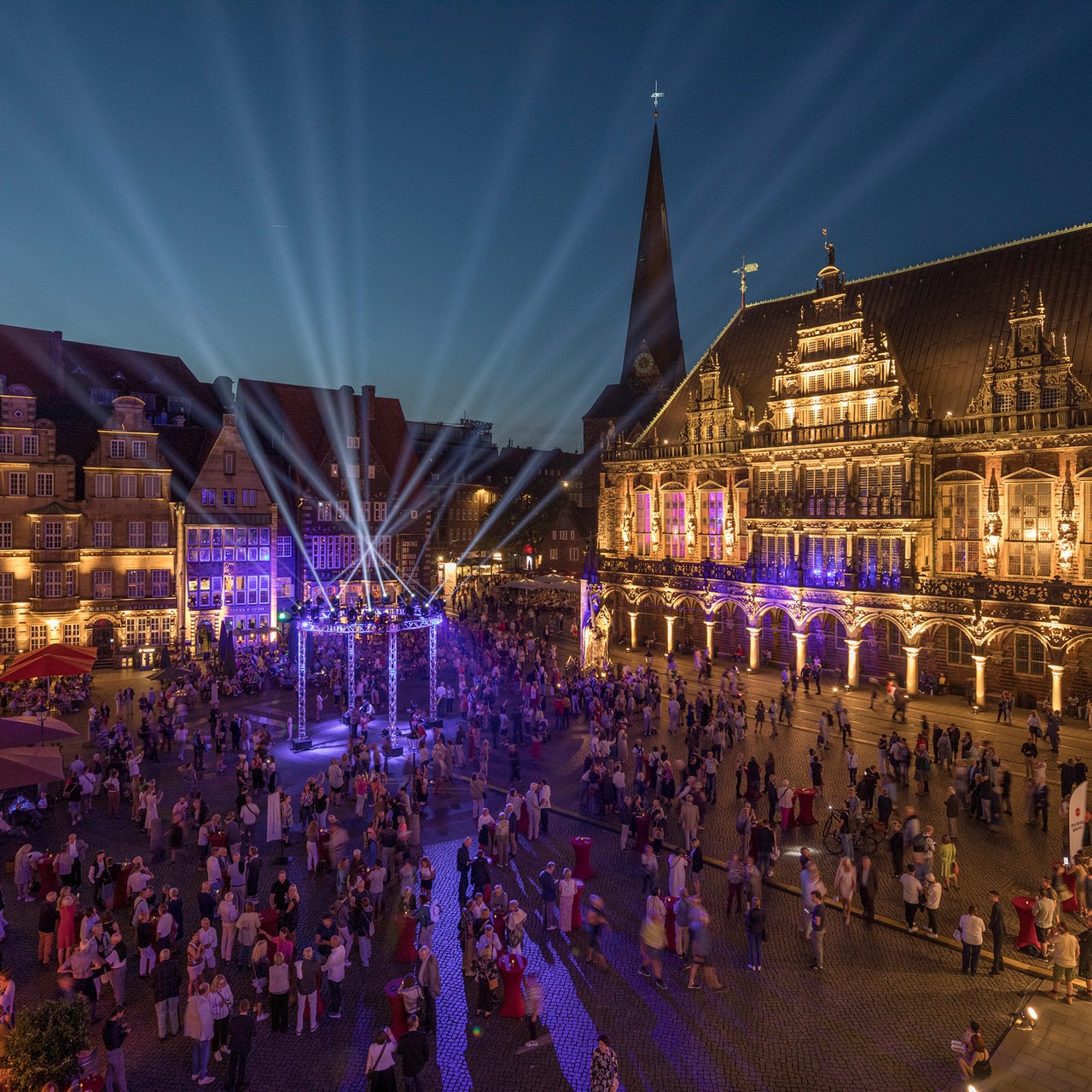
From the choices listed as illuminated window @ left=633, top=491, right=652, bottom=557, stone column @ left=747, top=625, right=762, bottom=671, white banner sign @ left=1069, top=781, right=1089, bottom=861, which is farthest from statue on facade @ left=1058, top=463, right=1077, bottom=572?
illuminated window @ left=633, top=491, right=652, bottom=557

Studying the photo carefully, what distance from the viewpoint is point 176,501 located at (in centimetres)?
A: 4422

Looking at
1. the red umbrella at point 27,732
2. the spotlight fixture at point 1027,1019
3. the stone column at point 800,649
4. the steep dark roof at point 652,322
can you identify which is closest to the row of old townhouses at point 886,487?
the stone column at point 800,649

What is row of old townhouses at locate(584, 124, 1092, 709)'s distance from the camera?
102 feet

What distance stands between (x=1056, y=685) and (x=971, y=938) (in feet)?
67.5

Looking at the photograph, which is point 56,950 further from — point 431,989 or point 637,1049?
point 637,1049

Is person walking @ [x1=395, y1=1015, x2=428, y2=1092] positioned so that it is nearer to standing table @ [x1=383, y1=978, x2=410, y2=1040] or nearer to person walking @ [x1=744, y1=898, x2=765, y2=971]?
standing table @ [x1=383, y1=978, x2=410, y2=1040]

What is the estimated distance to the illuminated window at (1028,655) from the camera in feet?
103

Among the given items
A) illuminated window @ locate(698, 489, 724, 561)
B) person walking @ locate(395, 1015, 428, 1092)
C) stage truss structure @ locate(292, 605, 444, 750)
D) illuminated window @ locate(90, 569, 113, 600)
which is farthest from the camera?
illuminated window @ locate(698, 489, 724, 561)

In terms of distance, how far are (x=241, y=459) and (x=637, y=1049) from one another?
42.0 metres

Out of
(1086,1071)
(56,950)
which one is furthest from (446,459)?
(1086,1071)

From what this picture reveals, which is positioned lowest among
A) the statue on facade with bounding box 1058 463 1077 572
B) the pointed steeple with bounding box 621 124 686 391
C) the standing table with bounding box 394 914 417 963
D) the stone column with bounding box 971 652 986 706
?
the standing table with bounding box 394 914 417 963

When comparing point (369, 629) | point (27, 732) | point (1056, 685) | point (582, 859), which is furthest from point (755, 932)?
point (1056, 685)

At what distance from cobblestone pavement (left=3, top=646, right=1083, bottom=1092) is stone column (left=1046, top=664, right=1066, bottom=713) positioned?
1542cm

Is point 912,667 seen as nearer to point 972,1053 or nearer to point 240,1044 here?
point 972,1053
